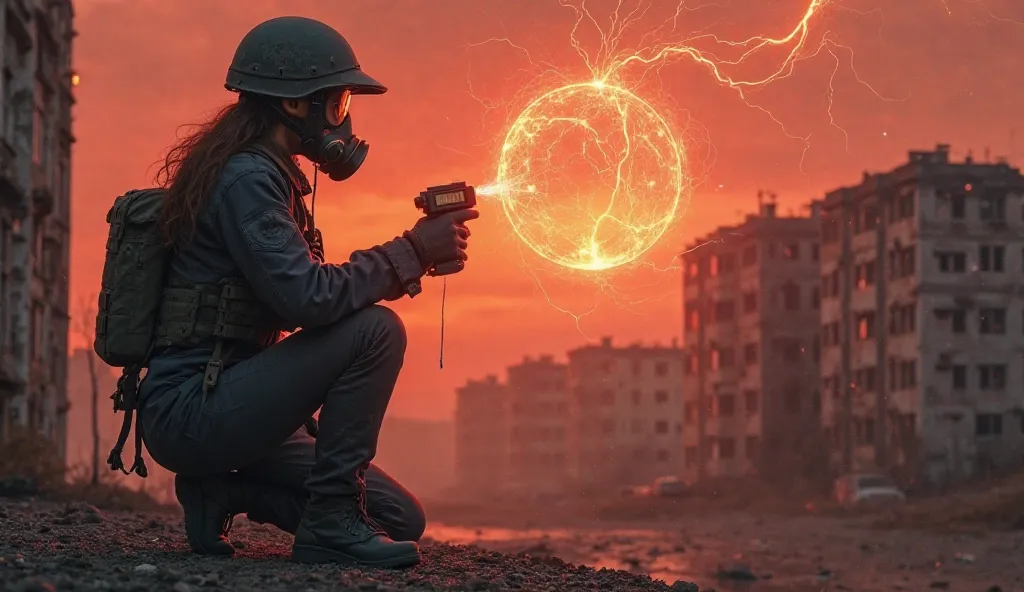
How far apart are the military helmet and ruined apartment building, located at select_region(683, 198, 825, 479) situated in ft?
250

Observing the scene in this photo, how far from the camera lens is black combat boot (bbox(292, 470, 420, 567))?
6.92 metres

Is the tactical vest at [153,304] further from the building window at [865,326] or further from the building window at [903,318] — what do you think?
the building window at [865,326]

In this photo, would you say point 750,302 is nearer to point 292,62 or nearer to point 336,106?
point 336,106

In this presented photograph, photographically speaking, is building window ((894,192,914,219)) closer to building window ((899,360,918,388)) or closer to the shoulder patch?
building window ((899,360,918,388))

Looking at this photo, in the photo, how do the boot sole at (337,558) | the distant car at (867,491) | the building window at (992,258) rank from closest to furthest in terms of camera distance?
the boot sole at (337,558), the distant car at (867,491), the building window at (992,258)

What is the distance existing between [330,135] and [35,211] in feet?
120

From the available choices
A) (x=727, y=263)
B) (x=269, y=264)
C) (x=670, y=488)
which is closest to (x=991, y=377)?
(x=670, y=488)

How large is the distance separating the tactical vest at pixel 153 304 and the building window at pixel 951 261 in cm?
6440

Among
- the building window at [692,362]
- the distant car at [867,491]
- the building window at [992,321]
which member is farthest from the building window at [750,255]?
the distant car at [867,491]

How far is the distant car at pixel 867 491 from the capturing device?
62.8 meters

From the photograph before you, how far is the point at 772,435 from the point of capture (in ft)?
285

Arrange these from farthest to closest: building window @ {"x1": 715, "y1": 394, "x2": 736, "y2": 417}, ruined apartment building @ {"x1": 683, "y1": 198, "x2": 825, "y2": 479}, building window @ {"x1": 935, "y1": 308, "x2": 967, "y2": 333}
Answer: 1. building window @ {"x1": 715, "y1": 394, "x2": 736, "y2": 417}
2. ruined apartment building @ {"x1": 683, "y1": 198, "x2": 825, "y2": 479}
3. building window @ {"x1": 935, "y1": 308, "x2": 967, "y2": 333}

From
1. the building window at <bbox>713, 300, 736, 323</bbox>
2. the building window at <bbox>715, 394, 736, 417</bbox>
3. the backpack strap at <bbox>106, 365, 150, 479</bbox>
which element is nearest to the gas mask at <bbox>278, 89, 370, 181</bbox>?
the backpack strap at <bbox>106, 365, 150, 479</bbox>

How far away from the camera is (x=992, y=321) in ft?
224
